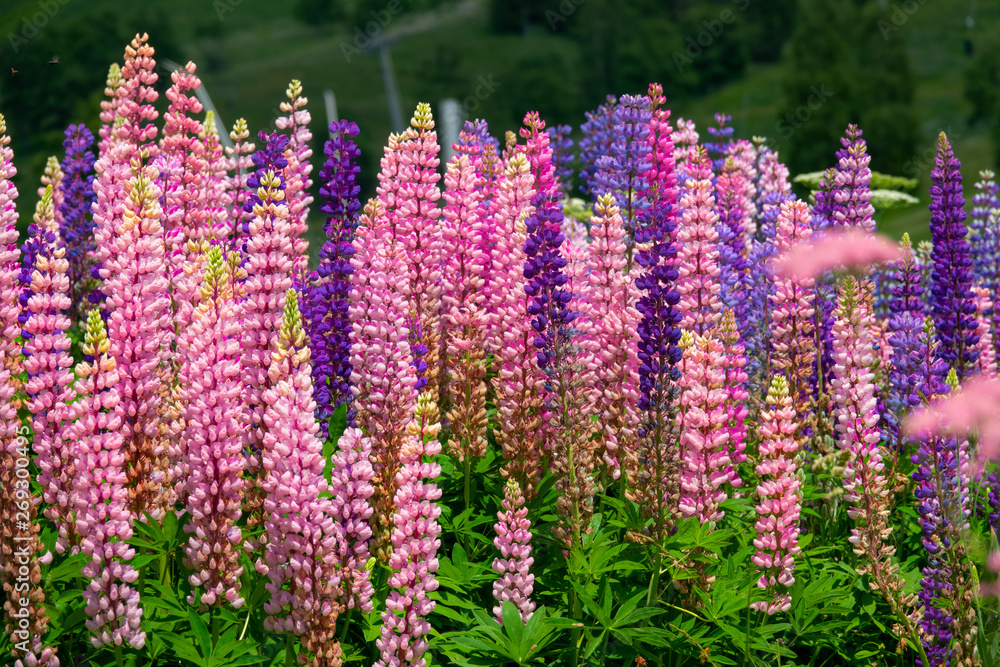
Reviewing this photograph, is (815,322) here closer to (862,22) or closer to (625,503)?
(625,503)

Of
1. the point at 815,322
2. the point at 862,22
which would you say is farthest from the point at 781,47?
the point at 815,322

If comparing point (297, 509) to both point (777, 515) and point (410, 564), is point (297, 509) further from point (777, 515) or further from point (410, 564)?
point (777, 515)

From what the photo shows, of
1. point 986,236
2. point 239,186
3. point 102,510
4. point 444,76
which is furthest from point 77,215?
point 444,76

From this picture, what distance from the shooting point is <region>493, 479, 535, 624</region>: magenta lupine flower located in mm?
4539

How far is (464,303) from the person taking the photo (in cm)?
604

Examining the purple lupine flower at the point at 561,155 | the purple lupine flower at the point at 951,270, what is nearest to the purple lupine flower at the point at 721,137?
the purple lupine flower at the point at 561,155

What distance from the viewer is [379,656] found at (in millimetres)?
4734

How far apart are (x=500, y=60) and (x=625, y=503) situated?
561ft

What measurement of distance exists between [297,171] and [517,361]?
6.74 ft

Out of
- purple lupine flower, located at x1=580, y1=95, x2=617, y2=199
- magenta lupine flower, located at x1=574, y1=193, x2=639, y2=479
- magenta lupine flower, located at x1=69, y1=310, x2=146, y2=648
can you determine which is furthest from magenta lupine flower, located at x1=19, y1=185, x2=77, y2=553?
purple lupine flower, located at x1=580, y1=95, x2=617, y2=199

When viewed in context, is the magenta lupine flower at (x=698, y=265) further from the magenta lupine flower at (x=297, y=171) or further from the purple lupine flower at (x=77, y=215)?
the purple lupine flower at (x=77, y=215)

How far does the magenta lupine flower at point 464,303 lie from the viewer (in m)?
5.71

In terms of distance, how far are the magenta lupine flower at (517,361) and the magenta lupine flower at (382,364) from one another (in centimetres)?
63

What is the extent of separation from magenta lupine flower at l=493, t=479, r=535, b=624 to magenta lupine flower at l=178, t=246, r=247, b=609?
1269 mm
